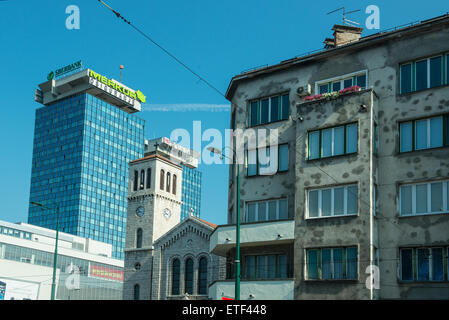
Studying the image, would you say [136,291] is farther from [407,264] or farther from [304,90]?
[407,264]

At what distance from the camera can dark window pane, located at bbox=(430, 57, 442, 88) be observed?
28.4 m

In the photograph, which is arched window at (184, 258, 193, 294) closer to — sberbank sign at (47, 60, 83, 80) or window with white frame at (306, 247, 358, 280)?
window with white frame at (306, 247, 358, 280)

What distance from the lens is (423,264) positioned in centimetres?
2698

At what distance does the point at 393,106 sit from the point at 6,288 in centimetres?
5820

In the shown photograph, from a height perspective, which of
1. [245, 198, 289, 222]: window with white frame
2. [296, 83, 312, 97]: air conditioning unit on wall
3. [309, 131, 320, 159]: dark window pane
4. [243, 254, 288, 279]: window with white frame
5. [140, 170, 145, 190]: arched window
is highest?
[140, 170, 145, 190]: arched window

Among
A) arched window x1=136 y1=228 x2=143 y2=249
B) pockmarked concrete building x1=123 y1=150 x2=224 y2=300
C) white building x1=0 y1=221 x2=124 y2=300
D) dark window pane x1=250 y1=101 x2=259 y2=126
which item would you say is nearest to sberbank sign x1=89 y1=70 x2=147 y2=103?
white building x1=0 y1=221 x2=124 y2=300

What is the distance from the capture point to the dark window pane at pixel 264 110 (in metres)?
34.0

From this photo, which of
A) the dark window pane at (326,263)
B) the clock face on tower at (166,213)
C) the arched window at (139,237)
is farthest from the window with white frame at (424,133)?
the clock face on tower at (166,213)

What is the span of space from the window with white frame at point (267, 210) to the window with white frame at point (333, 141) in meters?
→ 3.21

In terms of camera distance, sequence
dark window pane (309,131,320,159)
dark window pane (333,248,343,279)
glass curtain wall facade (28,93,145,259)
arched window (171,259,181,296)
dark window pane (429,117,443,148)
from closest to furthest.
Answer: dark window pane (429,117,443,148)
dark window pane (333,248,343,279)
dark window pane (309,131,320,159)
arched window (171,259,181,296)
glass curtain wall facade (28,93,145,259)

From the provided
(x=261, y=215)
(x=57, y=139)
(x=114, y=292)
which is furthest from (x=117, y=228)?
(x=261, y=215)

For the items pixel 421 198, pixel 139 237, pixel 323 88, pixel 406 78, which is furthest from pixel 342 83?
pixel 139 237

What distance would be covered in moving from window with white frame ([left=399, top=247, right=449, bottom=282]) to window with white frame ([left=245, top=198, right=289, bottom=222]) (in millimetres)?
6441
